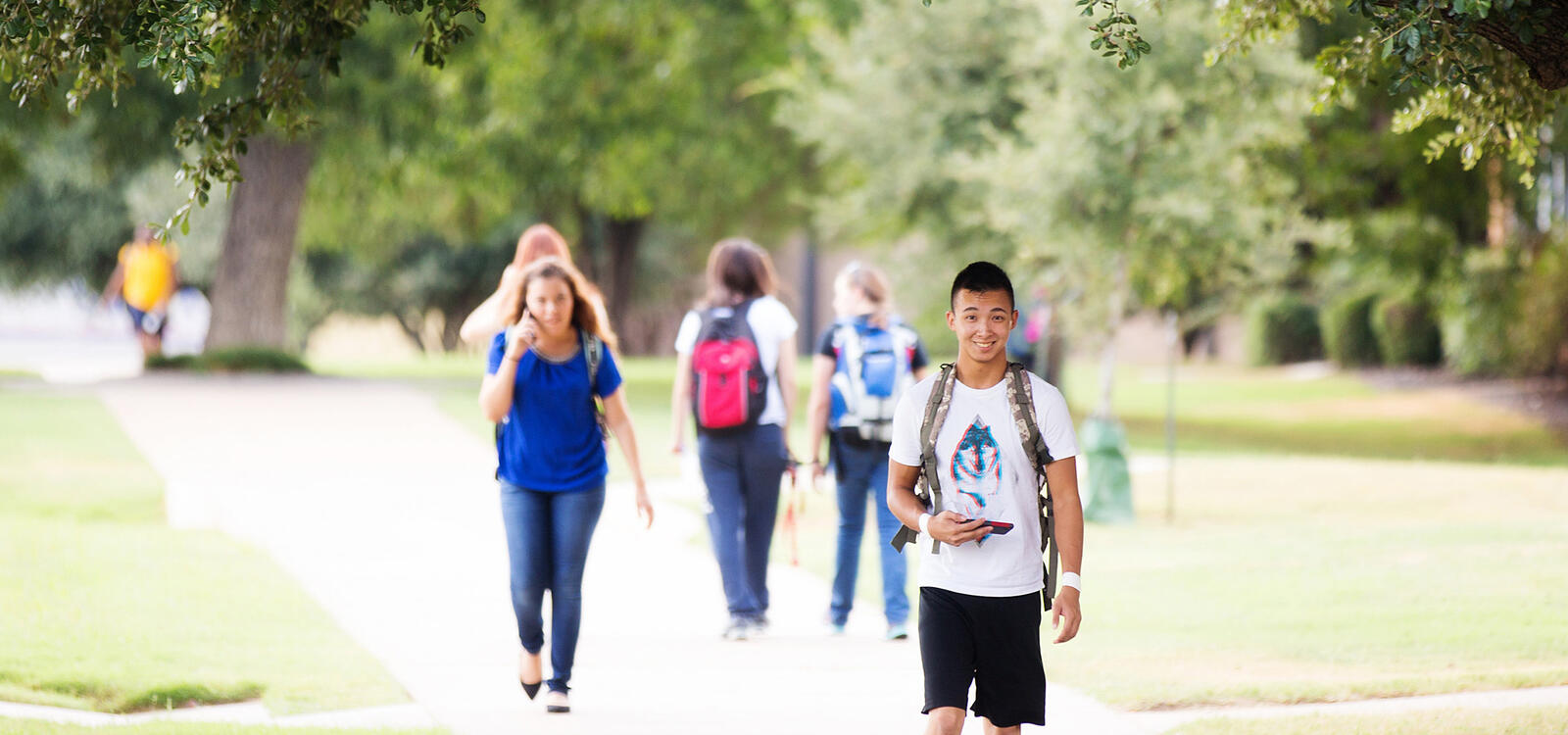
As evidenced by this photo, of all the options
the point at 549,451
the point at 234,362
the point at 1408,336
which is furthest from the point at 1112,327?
the point at 1408,336

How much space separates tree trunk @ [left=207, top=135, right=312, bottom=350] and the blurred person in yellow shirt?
692mm

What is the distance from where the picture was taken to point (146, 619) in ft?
24.8

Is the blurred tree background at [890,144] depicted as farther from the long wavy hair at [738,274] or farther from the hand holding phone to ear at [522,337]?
the long wavy hair at [738,274]

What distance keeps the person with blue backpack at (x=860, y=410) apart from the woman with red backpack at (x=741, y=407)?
0.19 metres

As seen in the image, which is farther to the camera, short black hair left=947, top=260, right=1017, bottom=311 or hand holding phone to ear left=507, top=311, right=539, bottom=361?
hand holding phone to ear left=507, top=311, right=539, bottom=361

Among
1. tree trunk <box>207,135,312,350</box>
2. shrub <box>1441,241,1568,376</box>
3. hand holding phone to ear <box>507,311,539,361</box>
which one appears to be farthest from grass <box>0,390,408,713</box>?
shrub <box>1441,241,1568,376</box>

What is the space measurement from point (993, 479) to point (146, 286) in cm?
1782

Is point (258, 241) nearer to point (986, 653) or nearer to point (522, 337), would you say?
point (522, 337)

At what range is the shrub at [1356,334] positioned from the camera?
1250 inches

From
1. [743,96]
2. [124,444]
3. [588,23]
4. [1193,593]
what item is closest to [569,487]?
[1193,593]

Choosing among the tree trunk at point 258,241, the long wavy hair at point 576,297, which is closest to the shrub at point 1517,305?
the tree trunk at point 258,241

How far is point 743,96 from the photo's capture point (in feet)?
76.7

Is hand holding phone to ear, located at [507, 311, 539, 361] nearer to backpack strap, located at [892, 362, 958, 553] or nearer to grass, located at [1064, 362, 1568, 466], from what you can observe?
backpack strap, located at [892, 362, 958, 553]

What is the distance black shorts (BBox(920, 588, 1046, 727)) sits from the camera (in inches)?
170
